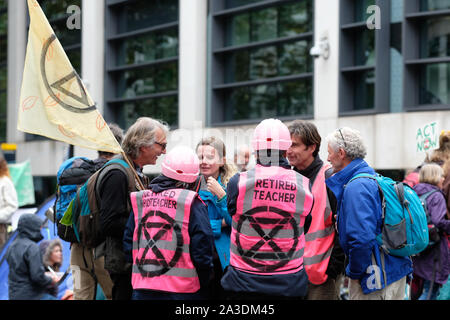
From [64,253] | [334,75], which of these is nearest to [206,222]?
[64,253]

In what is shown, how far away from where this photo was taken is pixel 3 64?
75.3ft

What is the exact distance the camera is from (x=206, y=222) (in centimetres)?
450

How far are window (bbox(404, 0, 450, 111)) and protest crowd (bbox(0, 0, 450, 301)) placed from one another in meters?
7.14

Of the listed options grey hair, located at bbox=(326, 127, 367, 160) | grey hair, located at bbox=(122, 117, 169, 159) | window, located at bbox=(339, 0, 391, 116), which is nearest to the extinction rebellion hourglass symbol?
grey hair, located at bbox=(122, 117, 169, 159)

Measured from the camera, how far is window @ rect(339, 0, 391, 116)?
486 inches

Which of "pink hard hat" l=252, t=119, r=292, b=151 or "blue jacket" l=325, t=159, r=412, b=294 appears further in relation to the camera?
"blue jacket" l=325, t=159, r=412, b=294

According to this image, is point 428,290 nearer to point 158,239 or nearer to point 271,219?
point 271,219

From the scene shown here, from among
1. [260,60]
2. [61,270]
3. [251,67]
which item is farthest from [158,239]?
[251,67]

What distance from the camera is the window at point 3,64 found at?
2288cm

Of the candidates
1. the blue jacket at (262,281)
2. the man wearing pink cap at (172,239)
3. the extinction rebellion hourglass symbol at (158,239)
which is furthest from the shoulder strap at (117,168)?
the blue jacket at (262,281)

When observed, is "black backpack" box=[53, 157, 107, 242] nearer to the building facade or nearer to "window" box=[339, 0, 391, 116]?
the building facade

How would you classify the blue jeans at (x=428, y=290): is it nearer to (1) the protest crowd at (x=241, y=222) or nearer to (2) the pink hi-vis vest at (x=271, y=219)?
(1) the protest crowd at (x=241, y=222)

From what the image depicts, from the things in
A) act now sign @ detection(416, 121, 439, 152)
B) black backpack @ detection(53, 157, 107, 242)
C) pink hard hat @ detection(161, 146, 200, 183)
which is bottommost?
black backpack @ detection(53, 157, 107, 242)

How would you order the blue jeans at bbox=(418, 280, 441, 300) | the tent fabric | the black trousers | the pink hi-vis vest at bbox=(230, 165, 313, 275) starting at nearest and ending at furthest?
the pink hi-vis vest at bbox=(230, 165, 313, 275) < the black trousers < the blue jeans at bbox=(418, 280, 441, 300) < the tent fabric
